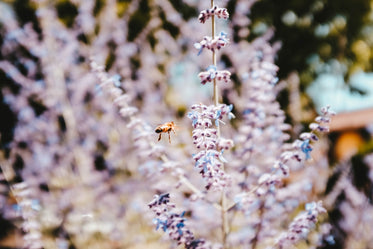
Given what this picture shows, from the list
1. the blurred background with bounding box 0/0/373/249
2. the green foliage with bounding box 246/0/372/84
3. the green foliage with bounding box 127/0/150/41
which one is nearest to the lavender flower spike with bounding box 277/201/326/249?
the blurred background with bounding box 0/0/373/249

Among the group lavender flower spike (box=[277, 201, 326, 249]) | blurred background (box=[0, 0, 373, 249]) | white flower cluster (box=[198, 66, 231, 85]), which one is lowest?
lavender flower spike (box=[277, 201, 326, 249])

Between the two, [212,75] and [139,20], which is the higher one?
[139,20]

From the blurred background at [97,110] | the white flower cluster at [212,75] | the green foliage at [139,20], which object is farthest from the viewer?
the green foliage at [139,20]

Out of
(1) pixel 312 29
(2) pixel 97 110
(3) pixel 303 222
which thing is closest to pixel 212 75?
(3) pixel 303 222

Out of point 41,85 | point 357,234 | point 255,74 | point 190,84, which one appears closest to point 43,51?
point 41,85

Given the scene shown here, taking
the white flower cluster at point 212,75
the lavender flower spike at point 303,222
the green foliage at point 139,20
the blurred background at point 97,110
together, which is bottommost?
the lavender flower spike at point 303,222

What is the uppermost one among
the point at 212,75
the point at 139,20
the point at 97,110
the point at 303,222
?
the point at 139,20

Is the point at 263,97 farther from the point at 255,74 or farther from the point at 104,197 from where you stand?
the point at 104,197

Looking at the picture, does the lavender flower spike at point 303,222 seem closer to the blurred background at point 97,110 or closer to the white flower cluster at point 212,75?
A: the white flower cluster at point 212,75

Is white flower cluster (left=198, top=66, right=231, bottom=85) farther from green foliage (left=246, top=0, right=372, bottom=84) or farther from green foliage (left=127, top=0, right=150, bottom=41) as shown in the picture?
green foliage (left=246, top=0, right=372, bottom=84)

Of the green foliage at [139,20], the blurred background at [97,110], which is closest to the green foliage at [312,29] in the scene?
the blurred background at [97,110]

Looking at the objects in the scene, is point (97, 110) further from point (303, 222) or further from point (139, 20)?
point (303, 222)
